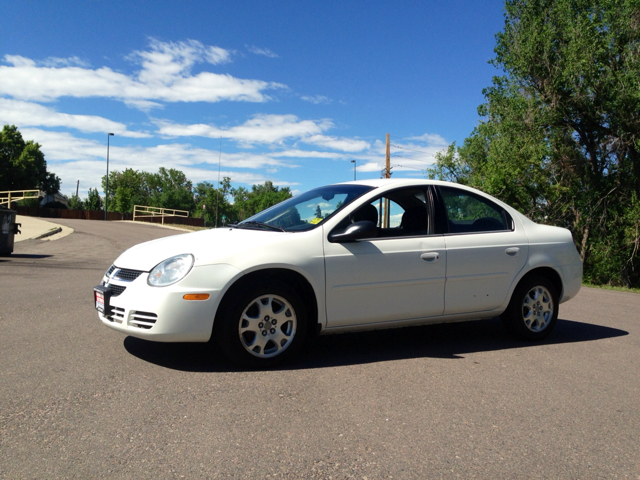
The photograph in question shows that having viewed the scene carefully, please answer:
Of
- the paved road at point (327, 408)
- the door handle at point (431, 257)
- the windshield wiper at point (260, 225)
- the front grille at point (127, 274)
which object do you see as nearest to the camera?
the paved road at point (327, 408)

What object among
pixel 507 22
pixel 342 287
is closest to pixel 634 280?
pixel 507 22

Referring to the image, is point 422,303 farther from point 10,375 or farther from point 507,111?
point 507,111

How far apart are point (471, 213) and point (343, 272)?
5.76 ft

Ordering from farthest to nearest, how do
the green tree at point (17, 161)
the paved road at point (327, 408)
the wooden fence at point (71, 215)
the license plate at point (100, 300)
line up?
the green tree at point (17, 161) → the wooden fence at point (71, 215) → the license plate at point (100, 300) → the paved road at point (327, 408)

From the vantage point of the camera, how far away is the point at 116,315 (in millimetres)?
4445

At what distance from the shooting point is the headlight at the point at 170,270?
4262mm

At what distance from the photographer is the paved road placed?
2797 mm

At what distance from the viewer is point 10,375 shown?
4133mm

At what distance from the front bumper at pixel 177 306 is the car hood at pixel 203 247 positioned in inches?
3.9

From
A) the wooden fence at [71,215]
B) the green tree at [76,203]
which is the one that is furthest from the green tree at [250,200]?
the wooden fence at [71,215]

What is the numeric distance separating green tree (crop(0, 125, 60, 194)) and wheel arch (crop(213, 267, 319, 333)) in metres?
79.6

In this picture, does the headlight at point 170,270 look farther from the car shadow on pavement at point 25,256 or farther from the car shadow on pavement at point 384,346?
the car shadow on pavement at point 25,256

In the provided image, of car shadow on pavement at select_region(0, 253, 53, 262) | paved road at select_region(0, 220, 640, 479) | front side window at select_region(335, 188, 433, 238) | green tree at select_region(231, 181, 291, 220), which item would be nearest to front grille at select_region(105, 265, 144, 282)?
paved road at select_region(0, 220, 640, 479)

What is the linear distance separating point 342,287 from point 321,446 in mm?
1861
